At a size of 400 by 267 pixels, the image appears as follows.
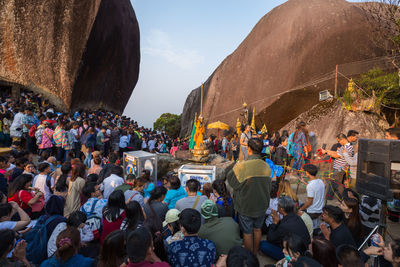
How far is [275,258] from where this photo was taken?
3.34 metres

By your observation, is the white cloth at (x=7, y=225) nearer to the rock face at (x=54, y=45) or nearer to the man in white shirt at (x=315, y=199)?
the man in white shirt at (x=315, y=199)

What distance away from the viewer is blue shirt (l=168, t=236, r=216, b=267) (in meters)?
2.14

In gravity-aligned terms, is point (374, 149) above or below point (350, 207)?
above

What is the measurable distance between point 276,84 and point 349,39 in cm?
543

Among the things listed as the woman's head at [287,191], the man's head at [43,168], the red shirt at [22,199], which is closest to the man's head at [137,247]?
the red shirt at [22,199]

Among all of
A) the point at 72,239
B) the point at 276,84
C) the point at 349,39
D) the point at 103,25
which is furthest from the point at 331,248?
the point at 103,25

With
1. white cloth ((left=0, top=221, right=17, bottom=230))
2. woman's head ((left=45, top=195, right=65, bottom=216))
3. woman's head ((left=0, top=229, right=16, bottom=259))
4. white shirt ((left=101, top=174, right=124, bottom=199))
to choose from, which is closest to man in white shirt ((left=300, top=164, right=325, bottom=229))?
white shirt ((left=101, top=174, right=124, bottom=199))

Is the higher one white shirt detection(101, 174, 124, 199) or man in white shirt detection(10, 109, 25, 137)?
man in white shirt detection(10, 109, 25, 137)

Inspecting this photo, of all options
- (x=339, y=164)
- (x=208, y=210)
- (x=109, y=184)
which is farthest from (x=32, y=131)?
(x=339, y=164)

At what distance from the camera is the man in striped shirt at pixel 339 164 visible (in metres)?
5.14

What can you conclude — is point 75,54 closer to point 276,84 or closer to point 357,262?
point 276,84

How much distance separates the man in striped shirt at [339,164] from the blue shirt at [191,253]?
422 cm

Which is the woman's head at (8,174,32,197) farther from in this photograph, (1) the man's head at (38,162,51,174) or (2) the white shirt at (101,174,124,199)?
(2) the white shirt at (101,174,124,199)

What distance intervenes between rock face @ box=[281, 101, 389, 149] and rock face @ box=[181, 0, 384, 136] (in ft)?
7.26
